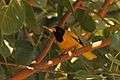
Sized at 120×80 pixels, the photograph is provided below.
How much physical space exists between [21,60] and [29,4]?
0.62ft

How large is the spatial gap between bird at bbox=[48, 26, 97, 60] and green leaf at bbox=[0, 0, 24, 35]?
0.22 m

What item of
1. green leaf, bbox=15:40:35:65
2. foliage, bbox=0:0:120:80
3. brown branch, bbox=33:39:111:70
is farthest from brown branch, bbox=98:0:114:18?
green leaf, bbox=15:40:35:65

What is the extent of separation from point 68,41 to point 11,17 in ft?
1.39

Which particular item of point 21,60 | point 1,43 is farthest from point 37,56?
point 1,43

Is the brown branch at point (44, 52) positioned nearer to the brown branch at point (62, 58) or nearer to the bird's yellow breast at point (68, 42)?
the brown branch at point (62, 58)

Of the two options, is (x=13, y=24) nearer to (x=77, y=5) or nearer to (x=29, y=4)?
(x=29, y=4)

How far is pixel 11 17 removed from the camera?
1.00m

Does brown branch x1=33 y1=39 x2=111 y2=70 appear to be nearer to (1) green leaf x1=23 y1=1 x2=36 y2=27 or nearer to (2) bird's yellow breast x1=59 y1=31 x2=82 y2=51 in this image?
(1) green leaf x1=23 y1=1 x2=36 y2=27

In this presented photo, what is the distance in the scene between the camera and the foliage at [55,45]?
3.26ft

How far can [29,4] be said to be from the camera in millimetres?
1045

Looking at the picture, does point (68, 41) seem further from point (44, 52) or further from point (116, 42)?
point (116, 42)

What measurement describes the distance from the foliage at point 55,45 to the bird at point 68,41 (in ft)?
0.07

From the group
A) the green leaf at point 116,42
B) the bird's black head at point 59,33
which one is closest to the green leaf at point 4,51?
the bird's black head at point 59,33

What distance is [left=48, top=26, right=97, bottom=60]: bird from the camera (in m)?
1.26
